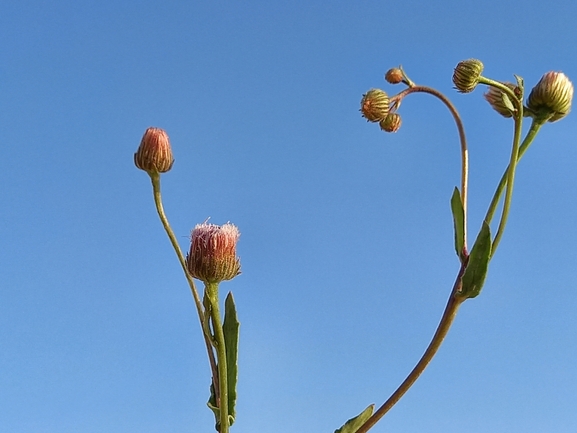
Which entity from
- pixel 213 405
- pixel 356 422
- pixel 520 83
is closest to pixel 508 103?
pixel 520 83

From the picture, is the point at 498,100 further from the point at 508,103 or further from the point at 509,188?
the point at 509,188

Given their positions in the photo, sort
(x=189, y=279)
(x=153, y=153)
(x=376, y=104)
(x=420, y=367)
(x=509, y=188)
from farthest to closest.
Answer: (x=376, y=104)
(x=153, y=153)
(x=509, y=188)
(x=189, y=279)
(x=420, y=367)

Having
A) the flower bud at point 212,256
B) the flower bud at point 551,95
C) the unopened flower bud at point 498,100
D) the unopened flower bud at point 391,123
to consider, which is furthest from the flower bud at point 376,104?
the flower bud at point 212,256

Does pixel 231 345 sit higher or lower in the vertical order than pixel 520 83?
lower

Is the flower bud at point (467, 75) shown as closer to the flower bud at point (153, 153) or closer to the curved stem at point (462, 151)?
the curved stem at point (462, 151)

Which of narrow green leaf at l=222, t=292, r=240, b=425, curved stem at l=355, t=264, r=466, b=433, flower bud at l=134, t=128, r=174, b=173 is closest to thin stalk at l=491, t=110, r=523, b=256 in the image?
curved stem at l=355, t=264, r=466, b=433

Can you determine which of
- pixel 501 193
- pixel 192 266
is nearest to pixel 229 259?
pixel 192 266
